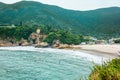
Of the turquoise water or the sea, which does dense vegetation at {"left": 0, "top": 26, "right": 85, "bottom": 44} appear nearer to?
the sea

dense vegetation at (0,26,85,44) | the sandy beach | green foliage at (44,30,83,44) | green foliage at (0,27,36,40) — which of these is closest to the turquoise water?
the sandy beach

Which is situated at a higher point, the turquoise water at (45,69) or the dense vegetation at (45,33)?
the dense vegetation at (45,33)

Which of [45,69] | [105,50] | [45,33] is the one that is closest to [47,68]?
[45,69]

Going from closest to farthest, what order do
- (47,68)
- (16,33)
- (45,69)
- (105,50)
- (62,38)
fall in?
1. (45,69)
2. (47,68)
3. (105,50)
4. (62,38)
5. (16,33)

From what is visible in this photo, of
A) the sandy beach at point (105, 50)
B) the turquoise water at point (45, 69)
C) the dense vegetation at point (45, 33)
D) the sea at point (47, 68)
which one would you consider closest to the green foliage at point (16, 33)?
the dense vegetation at point (45, 33)

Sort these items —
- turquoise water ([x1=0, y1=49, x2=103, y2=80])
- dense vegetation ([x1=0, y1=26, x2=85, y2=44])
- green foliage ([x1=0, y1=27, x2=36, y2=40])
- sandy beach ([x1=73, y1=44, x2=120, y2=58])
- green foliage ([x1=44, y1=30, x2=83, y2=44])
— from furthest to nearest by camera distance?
green foliage ([x1=0, y1=27, x2=36, y2=40]) < dense vegetation ([x1=0, y1=26, x2=85, y2=44]) < green foliage ([x1=44, y1=30, x2=83, y2=44]) < sandy beach ([x1=73, y1=44, x2=120, y2=58]) < turquoise water ([x1=0, y1=49, x2=103, y2=80])

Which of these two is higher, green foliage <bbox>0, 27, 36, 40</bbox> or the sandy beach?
green foliage <bbox>0, 27, 36, 40</bbox>

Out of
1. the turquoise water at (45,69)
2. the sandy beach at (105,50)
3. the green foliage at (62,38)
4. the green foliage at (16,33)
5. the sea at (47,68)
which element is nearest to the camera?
the sea at (47,68)

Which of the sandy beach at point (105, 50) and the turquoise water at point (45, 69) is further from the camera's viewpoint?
the sandy beach at point (105, 50)

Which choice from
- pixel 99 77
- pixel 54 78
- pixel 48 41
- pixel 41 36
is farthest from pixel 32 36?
pixel 99 77

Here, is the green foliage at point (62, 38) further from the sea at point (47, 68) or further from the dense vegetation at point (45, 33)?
the sea at point (47, 68)

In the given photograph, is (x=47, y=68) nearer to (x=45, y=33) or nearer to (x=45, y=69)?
(x=45, y=69)

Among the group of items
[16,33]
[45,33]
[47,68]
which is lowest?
[47,68]

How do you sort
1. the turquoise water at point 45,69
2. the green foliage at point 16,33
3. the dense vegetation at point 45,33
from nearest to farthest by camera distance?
the turquoise water at point 45,69, the dense vegetation at point 45,33, the green foliage at point 16,33
